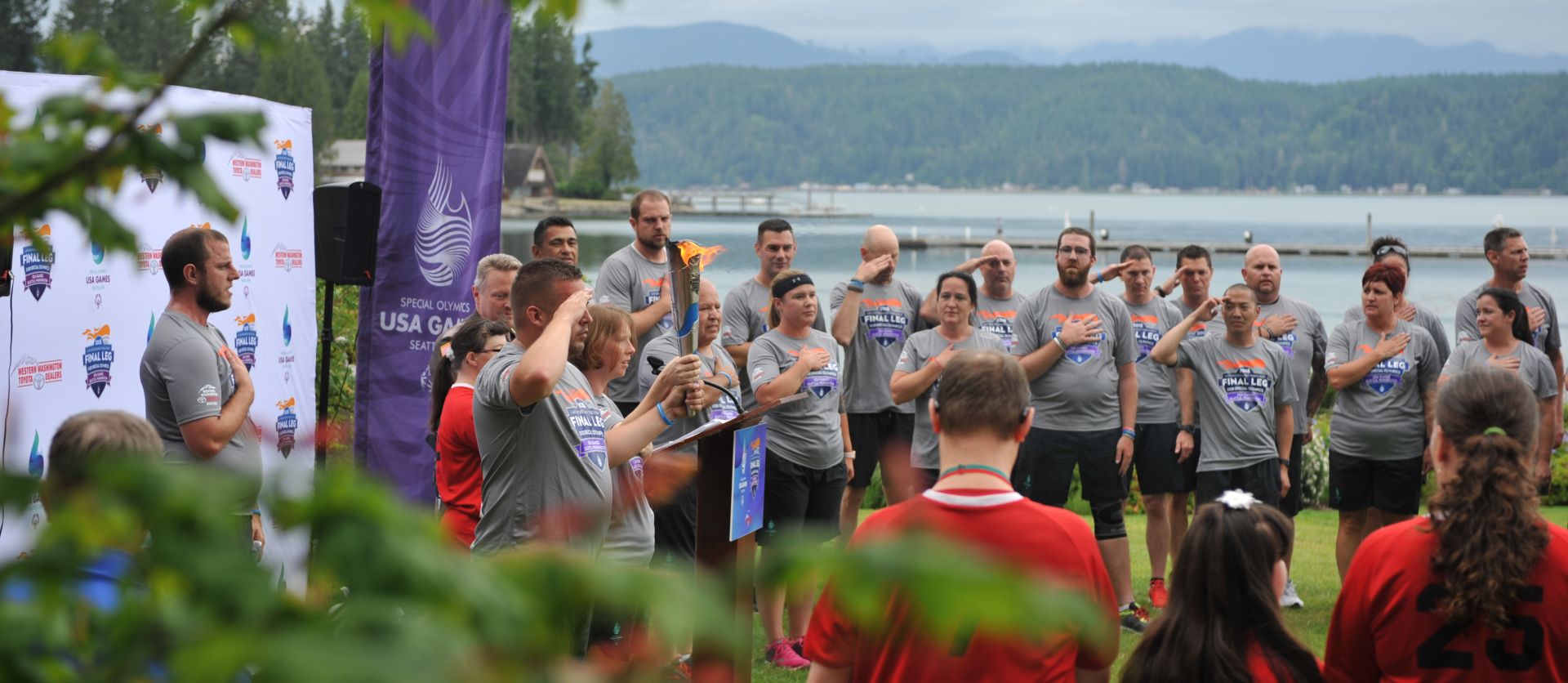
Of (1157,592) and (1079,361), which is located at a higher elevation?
(1079,361)

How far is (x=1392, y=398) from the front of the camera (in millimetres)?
7332

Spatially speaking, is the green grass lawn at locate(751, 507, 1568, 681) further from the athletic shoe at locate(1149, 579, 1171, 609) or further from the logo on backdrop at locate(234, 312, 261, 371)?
the logo on backdrop at locate(234, 312, 261, 371)

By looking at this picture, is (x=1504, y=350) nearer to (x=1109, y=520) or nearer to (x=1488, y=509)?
(x=1109, y=520)

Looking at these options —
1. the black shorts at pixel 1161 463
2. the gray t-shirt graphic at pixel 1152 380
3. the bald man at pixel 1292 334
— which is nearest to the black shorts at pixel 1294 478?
A: the bald man at pixel 1292 334

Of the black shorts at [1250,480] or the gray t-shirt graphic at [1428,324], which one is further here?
the gray t-shirt graphic at [1428,324]

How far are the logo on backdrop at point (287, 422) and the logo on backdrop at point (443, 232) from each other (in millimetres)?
990

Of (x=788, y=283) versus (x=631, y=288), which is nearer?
(x=788, y=283)

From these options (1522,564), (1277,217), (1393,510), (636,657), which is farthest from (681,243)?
(1277,217)

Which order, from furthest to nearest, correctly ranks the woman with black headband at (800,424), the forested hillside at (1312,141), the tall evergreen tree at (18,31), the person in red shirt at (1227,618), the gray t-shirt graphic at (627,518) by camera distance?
the forested hillside at (1312,141) → the tall evergreen tree at (18,31) → the woman with black headband at (800,424) → the gray t-shirt graphic at (627,518) → the person in red shirt at (1227,618)

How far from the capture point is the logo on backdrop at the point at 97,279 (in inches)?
225

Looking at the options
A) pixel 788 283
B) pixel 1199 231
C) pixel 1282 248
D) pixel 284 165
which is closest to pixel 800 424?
pixel 788 283

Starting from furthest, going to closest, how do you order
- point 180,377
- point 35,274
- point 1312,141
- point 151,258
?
point 1312,141 → point 151,258 → point 35,274 → point 180,377

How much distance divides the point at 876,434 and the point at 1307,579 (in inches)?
117

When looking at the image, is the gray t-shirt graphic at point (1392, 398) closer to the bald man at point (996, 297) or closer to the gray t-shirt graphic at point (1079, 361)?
the gray t-shirt graphic at point (1079, 361)
